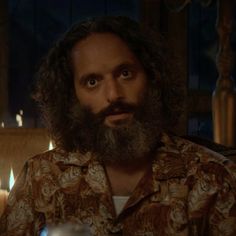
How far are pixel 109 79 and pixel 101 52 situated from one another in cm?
10

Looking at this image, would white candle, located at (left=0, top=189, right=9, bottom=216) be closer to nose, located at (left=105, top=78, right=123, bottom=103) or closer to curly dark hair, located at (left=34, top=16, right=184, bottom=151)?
curly dark hair, located at (left=34, top=16, right=184, bottom=151)

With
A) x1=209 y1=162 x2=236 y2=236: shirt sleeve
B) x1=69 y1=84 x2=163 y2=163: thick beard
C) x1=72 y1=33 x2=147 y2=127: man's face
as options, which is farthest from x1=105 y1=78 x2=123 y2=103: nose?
x1=209 y1=162 x2=236 y2=236: shirt sleeve

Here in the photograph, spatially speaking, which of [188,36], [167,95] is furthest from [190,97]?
[167,95]

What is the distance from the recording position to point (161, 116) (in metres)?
1.88

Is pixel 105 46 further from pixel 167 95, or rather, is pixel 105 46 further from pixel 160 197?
pixel 160 197

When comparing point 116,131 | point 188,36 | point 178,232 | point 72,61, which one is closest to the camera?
point 178,232

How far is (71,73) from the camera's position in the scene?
1924 millimetres

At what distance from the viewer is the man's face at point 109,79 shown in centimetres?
168

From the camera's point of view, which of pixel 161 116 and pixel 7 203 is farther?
pixel 161 116

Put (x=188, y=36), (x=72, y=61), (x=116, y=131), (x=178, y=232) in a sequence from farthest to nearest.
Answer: (x=188, y=36)
(x=72, y=61)
(x=116, y=131)
(x=178, y=232)

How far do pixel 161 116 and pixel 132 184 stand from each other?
278 millimetres

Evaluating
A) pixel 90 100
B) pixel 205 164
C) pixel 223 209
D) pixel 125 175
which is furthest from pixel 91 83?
pixel 223 209

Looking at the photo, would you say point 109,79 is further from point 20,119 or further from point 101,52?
point 20,119

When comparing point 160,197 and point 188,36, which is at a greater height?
point 188,36
